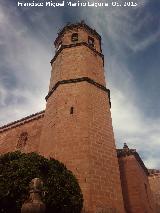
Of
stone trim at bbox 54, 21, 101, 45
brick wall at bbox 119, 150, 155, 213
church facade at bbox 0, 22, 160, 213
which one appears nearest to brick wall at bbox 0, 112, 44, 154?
church facade at bbox 0, 22, 160, 213

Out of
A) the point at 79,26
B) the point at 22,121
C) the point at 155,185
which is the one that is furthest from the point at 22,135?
the point at 155,185

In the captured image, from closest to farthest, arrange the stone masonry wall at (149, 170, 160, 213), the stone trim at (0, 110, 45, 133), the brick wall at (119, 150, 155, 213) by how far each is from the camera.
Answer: the brick wall at (119, 150, 155, 213), the stone trim at (0, 110, 45, 133), the stone masonry wall at (149, 170, 160, 213)

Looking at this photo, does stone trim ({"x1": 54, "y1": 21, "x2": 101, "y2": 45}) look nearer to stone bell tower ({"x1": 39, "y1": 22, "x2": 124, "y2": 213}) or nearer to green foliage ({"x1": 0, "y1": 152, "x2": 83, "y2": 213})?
stone bell tower ({"x1": 39, "y1": 22, "x2": 124, "y2": 213})

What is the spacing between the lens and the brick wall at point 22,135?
15038 mm

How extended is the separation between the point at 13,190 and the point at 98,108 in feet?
22.3

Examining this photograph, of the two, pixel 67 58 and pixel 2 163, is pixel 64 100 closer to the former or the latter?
pixel 67 58

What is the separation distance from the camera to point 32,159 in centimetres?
880

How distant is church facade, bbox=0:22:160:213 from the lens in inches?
408

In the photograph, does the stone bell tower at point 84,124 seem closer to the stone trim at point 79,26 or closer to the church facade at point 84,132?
the church facade at point 84,132

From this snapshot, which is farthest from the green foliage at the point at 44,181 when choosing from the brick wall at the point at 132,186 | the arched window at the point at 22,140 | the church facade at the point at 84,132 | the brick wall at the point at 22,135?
the arched window at the point at 22,140

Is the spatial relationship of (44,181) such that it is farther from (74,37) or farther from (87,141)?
(74,37)

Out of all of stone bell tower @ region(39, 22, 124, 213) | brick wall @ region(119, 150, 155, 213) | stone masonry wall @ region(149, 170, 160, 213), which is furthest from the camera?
stone masonry wall @ region(149, 170, 160, 213)

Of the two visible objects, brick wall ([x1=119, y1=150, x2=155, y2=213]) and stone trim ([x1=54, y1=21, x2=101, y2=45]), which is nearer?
brick wall ([x1=119, y1=150, x2=155, y2=213])

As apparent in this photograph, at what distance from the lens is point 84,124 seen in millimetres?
11875
